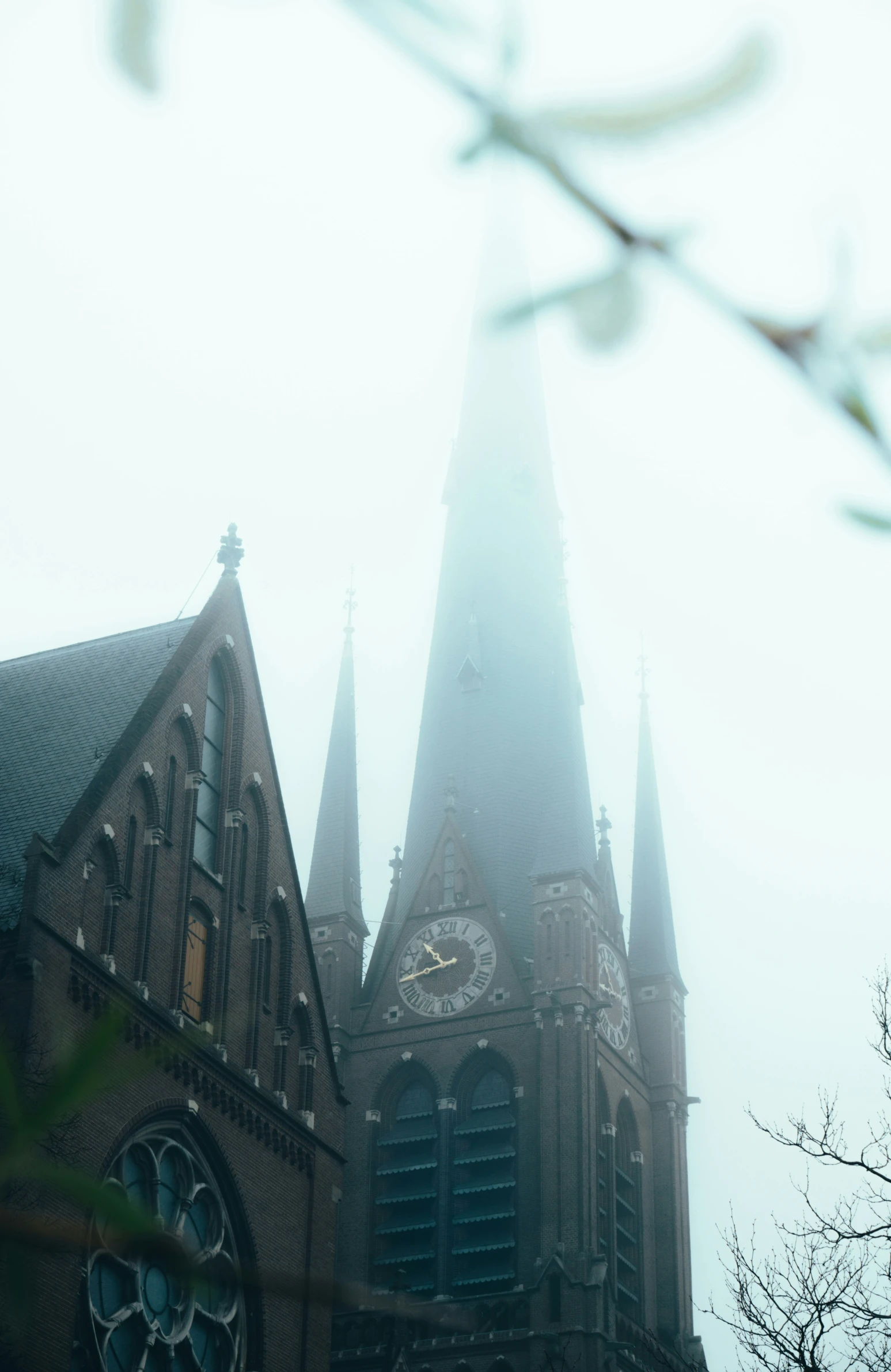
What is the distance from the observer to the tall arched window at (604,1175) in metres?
44.5

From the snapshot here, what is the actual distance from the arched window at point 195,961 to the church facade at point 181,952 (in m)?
0.05

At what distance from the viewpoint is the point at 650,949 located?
174 feet

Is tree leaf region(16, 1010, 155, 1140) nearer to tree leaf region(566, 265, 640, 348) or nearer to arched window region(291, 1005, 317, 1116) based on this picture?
tree leaf region(566, 265, 640, 348)

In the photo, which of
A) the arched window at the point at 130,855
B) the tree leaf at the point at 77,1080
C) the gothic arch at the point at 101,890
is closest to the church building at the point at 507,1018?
the arched window at the point at 130,855

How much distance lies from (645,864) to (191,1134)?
107 feet

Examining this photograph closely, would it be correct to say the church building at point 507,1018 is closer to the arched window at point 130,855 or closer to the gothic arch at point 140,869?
the gothic arch at point 140,869

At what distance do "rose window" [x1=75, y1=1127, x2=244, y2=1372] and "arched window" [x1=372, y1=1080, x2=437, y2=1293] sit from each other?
20161 mm

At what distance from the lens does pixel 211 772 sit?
84.8ft

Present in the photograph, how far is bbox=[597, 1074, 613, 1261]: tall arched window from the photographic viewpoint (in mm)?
44500

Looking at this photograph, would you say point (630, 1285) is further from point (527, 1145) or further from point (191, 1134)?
point (191, 1134)

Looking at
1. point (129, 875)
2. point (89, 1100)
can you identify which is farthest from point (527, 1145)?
point (89, 1100)

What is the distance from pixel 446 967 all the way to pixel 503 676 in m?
8.95

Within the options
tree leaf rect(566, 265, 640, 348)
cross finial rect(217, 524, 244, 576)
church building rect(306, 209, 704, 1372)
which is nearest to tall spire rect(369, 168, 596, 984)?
church building rect(306, 209, 704, 1372)

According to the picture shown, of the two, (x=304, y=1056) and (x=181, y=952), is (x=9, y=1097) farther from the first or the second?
(x=304, y=1056)
